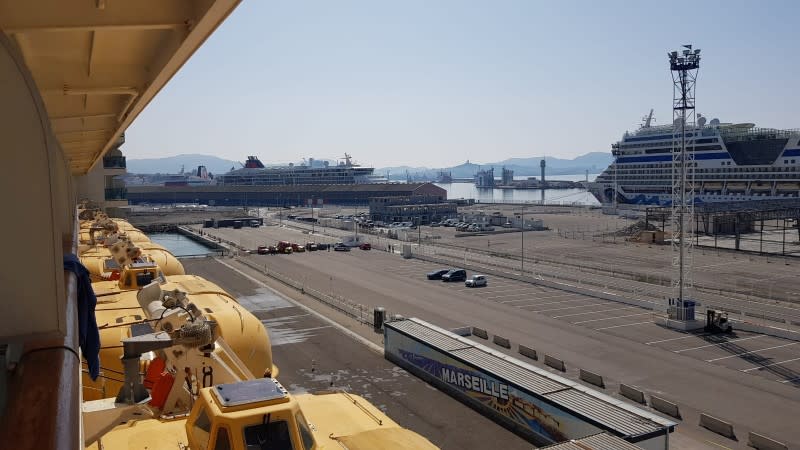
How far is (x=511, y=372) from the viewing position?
1830 centimetres

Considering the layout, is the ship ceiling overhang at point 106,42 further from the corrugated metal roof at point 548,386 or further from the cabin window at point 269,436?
the corrugated metal roof at point 548,386

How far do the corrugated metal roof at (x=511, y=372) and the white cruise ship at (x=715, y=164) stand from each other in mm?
70342

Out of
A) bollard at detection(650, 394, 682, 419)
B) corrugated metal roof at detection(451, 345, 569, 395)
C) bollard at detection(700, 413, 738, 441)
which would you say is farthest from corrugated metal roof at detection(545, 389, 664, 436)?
bollard at detection(700, 413, 738, 441)

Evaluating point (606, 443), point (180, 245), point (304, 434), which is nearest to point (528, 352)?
point (606, 443)

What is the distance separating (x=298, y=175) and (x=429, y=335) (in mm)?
151018

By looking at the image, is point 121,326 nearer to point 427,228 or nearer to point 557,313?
point 557,313

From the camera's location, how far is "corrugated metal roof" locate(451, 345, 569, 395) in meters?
17.0

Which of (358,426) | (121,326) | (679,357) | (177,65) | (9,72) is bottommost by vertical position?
(679,357)

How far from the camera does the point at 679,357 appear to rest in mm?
24891

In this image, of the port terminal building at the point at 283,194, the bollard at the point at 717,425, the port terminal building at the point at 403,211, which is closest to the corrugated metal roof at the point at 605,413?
the bollard at the point at 717,425

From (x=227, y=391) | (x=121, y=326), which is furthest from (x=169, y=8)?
(x=121, y=326)

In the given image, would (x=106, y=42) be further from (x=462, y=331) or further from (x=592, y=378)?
(x=462, y=331)

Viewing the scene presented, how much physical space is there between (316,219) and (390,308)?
7176cm

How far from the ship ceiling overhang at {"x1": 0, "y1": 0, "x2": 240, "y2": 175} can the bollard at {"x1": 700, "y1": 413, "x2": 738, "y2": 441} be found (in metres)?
16.7
